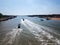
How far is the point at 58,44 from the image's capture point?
13.3 meters

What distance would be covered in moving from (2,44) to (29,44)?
350 cm

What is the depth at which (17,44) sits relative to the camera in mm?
13852

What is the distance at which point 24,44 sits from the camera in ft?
45.5

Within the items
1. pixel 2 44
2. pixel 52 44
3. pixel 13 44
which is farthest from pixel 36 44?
pixel 2 44

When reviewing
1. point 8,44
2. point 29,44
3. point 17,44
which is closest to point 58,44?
point 29,44

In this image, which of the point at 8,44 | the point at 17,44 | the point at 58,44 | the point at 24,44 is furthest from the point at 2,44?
the point at 58,44

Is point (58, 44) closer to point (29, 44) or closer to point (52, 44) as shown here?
point (52, 44)

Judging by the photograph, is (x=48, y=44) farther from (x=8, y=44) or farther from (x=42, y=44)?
(x=8, y=44)

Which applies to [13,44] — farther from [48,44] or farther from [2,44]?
[48,44]

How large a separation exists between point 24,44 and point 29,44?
26.4 inches

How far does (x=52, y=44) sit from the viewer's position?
1337 centimetres

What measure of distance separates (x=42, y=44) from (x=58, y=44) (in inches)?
77.6

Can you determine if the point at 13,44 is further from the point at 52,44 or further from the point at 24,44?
the point at 52,44

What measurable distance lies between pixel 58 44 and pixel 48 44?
4.05ft
